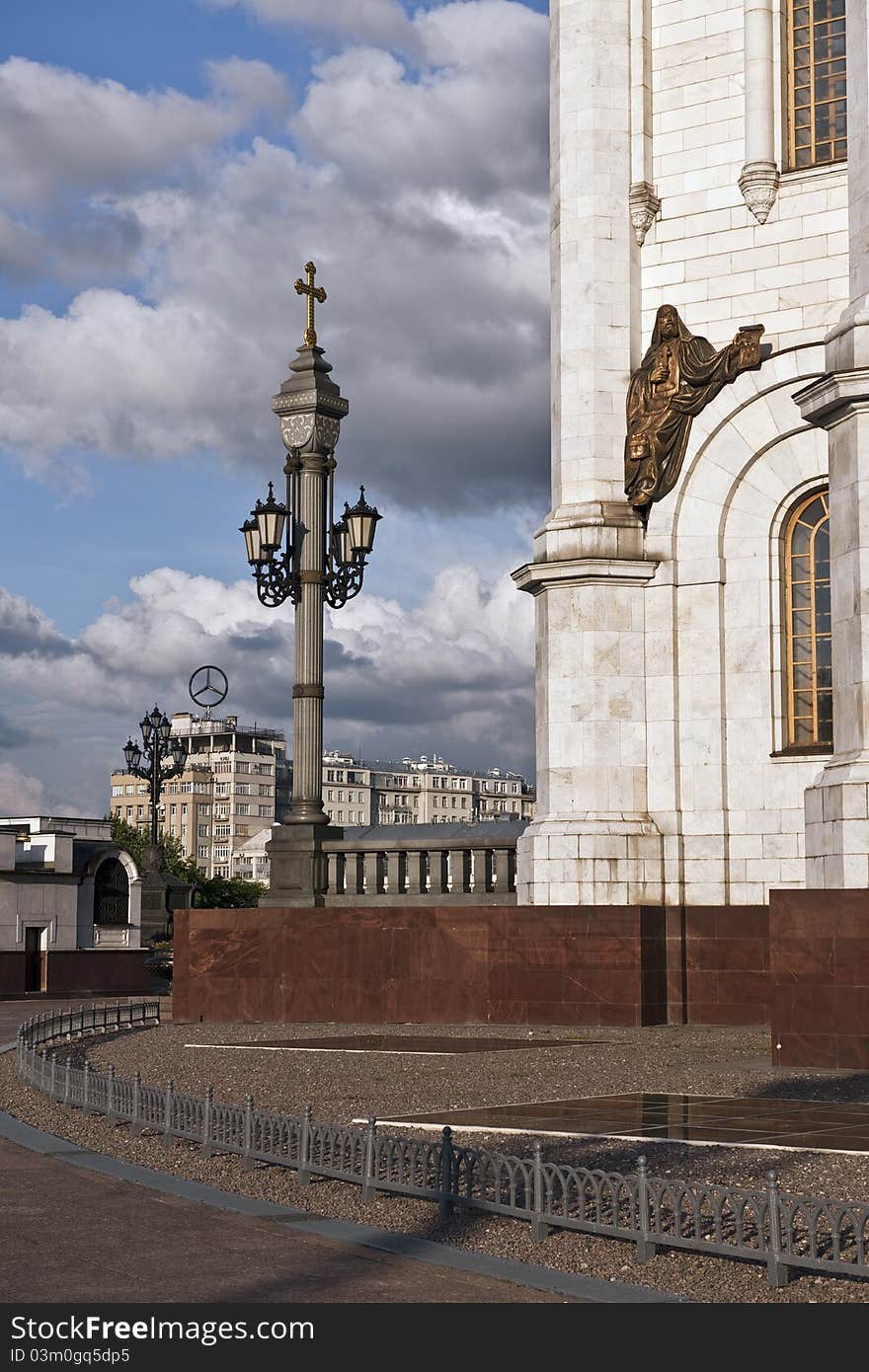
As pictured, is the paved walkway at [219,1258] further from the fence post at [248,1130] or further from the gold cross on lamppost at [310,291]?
the gold cross on lamppost at [310,291]

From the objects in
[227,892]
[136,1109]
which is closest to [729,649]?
[136,1109]

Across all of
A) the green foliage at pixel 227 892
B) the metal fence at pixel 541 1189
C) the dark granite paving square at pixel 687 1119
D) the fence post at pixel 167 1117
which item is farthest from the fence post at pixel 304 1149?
the green foliage at pixel 227 892

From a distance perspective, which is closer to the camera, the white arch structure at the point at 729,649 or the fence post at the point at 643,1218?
the fence post at the point at 643,1218

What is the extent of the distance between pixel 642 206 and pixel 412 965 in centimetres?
1104

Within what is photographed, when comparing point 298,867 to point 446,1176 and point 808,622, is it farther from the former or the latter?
point 446,1176

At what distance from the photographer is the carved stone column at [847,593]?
18.0 m

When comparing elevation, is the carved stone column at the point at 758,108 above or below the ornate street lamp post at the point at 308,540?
above

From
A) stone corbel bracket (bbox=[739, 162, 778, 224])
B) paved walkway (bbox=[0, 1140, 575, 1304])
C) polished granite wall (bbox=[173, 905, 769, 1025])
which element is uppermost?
stone corbel bracket (bbox=[739, 162, 778, 224])

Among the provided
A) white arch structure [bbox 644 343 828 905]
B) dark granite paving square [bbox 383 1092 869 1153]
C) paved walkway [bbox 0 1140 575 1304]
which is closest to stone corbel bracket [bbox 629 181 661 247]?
white arch structure [bbox 644 343 828 905]

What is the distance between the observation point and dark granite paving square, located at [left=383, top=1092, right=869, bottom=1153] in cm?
1252

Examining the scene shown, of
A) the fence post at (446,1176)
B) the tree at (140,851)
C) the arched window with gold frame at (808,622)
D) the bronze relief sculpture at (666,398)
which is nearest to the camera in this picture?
the fence post at (446,1176)

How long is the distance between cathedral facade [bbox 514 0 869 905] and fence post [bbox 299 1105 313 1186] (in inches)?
460

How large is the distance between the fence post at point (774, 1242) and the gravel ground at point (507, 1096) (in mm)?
74

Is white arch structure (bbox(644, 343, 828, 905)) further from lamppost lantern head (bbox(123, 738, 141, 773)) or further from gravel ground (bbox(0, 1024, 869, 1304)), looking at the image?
lamppost lantern head (bbox(123, 738, 141, 773))
